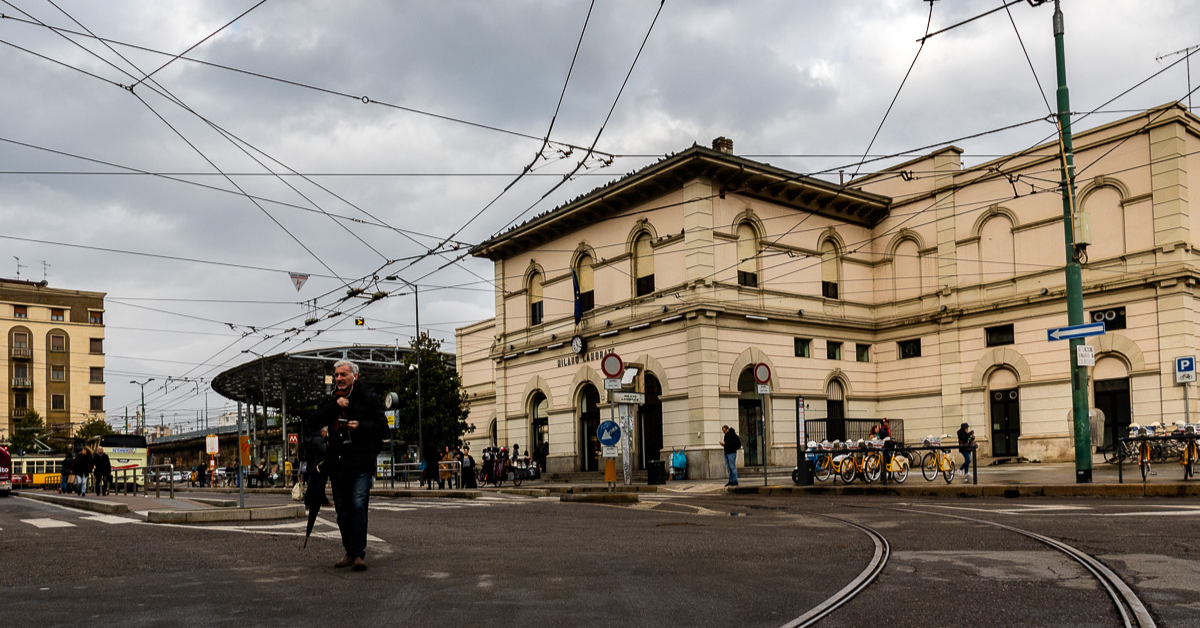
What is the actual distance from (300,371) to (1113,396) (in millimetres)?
37491

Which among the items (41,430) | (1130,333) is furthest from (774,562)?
(41,430)

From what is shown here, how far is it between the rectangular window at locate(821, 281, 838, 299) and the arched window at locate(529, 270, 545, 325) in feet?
36.0

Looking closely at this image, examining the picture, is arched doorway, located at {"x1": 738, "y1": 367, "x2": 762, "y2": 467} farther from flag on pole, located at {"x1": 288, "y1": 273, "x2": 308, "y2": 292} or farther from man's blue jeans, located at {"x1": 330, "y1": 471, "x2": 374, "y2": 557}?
man's blue jeans, located at {"x1": 330, "y1": 471, "x2": 374, "y2": 557}

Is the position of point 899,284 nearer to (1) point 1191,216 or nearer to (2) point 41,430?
(1) point 1191,216

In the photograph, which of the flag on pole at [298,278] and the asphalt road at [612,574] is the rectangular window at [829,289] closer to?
the flag on pole at [298,278]

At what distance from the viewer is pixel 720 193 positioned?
102 feet

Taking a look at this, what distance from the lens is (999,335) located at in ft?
108

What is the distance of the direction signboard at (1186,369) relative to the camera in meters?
27.0

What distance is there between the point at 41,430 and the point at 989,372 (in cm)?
8004

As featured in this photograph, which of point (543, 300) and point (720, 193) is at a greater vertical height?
point (720, 193)

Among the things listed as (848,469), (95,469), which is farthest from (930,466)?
(95,469)

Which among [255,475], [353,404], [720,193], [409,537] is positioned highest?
[720,193]

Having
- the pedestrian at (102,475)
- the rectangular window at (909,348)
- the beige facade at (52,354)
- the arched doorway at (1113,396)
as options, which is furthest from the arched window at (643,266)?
the beige facade at (52,354)

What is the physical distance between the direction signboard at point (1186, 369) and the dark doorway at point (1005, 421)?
5.43 m
